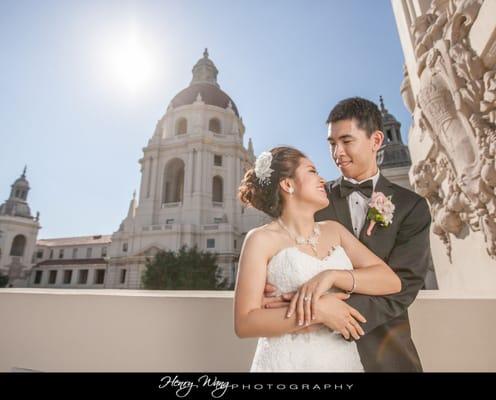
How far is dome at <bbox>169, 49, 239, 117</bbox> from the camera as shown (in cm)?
3016

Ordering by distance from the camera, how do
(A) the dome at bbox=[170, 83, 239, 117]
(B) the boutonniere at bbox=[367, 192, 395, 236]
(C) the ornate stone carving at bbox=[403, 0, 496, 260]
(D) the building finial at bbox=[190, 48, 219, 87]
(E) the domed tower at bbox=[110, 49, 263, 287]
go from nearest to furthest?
(B) the boutonniere at bbox=[367, 192, 395, 236] → (C) the ornate stone carving at bbox=[403, 0, 496, 260] → (E) the domed tower at bbox=[110, 49, 263, 287] → (A) the dome at bbox=[170, 83, 239, 117] → (D) the building finial at bbox=[190, 48, 219, 87]

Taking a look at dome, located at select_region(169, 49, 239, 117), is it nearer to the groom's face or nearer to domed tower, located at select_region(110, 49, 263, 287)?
domed tower, located at select_region(110, 49, 263, 287)

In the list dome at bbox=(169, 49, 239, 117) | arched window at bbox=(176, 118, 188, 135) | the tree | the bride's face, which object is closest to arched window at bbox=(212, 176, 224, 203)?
arched window at bbox=(176, 118, 188, 135)

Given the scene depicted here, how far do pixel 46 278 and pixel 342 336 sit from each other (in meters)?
39.0

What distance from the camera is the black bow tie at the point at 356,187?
1584 mm

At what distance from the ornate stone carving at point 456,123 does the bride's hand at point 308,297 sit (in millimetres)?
2187

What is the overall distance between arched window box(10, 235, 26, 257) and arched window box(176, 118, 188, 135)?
2304 cm

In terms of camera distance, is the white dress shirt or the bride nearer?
the bride

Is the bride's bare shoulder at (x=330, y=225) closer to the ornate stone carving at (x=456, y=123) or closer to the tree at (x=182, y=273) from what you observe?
the ornate stone carving at (x=456, y=123)

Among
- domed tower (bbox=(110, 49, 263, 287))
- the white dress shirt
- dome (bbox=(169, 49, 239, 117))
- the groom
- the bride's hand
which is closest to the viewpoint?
the bride's hand

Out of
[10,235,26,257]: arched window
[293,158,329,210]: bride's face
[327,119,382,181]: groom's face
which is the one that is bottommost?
[293,158,329,210]: bride's face

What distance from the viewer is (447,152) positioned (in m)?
3.05

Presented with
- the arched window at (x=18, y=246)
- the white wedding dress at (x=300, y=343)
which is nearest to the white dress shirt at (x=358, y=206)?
the white wedding dress at (x=300, y=343)
